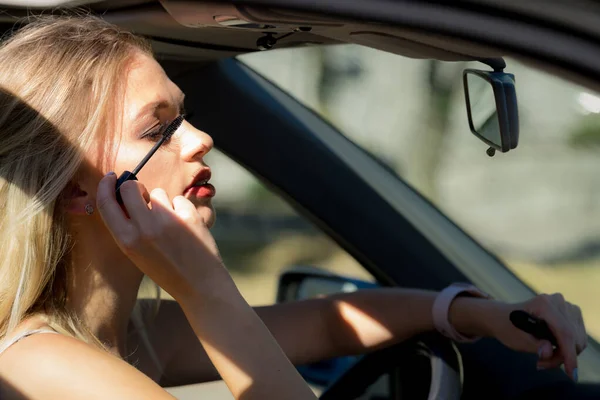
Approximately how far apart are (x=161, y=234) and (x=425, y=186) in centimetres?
1204

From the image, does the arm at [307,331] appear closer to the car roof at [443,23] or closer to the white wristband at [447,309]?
the white wristband at [447,309]

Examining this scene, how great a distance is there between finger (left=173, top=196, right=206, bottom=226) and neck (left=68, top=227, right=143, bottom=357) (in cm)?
29

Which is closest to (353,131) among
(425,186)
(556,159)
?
(425,186)

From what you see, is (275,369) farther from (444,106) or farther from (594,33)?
(444,106)

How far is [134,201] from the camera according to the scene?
164 centimetres

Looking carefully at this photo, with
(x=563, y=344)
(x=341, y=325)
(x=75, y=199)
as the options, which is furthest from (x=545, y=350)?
(x=75, y=199)

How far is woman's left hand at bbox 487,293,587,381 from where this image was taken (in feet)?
6.26

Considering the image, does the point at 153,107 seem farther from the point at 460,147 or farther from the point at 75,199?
the point at 460,147

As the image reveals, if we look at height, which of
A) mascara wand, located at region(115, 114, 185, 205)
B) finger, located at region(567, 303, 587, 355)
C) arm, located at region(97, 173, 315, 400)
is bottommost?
finger, located at region(567, 303, 587, 355)

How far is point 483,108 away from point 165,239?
2.06ft

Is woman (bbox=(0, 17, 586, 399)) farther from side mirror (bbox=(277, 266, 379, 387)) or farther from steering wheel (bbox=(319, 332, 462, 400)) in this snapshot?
side mirror (bbox=(277, 266, 379, 387))

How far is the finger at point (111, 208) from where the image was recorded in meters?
1.63

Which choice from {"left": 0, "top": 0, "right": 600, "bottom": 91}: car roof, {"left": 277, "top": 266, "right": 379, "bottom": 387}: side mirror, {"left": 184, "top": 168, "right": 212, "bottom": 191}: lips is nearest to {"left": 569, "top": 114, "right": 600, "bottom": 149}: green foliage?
{"left": 277, "top": 266, "right": 379, "bottom": 387}: side mirror

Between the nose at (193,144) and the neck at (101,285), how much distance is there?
0.86 ft
